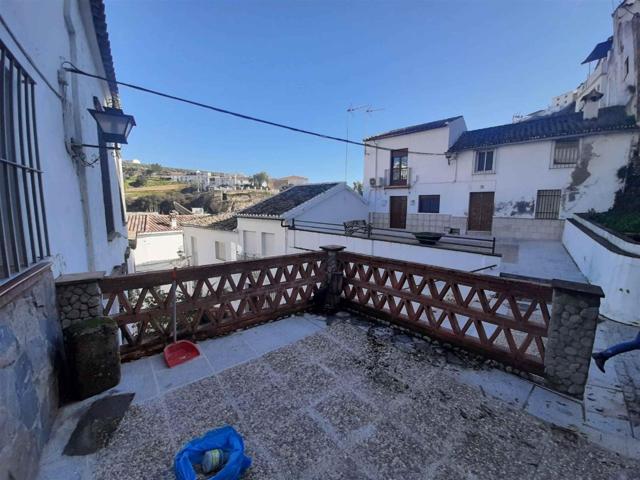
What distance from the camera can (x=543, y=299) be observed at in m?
2.60

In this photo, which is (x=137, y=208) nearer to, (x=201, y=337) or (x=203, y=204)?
(x=203, y=204)

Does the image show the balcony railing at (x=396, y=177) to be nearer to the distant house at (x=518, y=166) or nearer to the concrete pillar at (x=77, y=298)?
the distant house at (x=518, y=166)

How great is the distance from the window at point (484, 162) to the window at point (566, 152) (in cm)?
217

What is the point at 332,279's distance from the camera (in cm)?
436

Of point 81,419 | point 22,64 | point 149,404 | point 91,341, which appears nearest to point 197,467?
point 149,404

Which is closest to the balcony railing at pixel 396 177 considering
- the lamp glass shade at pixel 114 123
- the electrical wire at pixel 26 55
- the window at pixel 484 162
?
the window at pixel 484 162

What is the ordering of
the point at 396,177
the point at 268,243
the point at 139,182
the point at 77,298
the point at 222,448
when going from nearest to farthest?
1. the point at 222,448
2. the point at 77,298
3. the point at 268,243
4. the point at 396,177
5. the point at 139,182

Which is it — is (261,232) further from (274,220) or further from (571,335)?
(571,335)

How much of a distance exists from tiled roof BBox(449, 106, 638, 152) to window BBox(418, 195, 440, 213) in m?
2.39

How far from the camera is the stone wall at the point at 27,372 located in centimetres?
136

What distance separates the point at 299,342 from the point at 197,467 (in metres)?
1.73

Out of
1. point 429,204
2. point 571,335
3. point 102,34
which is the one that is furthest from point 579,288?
point 429,204

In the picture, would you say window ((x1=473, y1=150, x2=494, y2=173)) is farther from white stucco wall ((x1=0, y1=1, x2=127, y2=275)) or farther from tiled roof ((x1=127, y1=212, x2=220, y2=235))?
tiled roof ((x1=127, y1=212, x2=220, y2=235))

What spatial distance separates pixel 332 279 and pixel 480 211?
36.0ft
